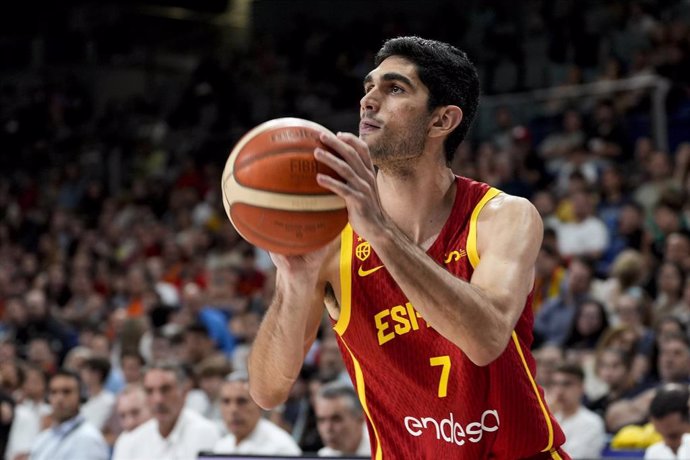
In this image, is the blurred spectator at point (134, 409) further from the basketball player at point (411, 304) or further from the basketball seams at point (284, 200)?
the basketball seams at point (284, 200)

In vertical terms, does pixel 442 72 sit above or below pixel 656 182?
above

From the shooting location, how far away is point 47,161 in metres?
18.2

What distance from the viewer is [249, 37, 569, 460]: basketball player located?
3135mm

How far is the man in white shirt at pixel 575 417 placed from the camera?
7.00 metres

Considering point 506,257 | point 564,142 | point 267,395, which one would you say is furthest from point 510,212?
point 564,142

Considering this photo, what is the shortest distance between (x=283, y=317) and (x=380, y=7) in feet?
51.9

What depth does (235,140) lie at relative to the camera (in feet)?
50.8

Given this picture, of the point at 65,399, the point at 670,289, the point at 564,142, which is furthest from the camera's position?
the point at 564,142

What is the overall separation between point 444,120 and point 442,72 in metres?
0.15

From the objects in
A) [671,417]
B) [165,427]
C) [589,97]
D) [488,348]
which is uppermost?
[488,348]

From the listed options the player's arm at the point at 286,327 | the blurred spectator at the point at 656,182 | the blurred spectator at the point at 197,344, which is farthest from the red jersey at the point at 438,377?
the blurred spectator at the point at 656,182

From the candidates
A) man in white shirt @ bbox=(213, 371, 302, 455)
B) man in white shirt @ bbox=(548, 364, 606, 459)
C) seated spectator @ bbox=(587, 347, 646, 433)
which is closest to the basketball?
man in white shirt @ bbox=(213, 371, 302, 455)

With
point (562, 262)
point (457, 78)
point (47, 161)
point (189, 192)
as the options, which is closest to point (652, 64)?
point (562, 262)

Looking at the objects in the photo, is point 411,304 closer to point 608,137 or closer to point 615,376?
point 615,376
